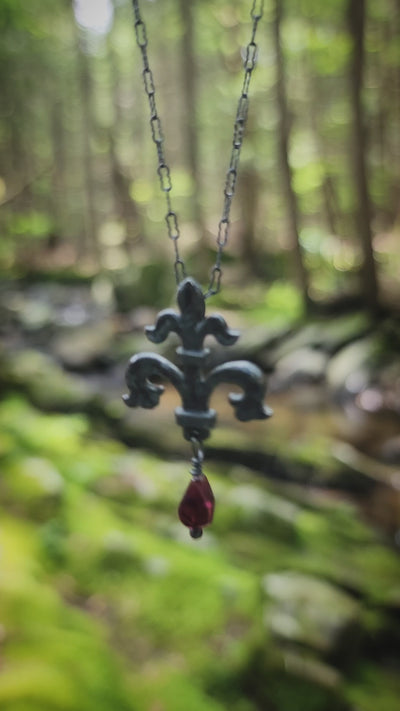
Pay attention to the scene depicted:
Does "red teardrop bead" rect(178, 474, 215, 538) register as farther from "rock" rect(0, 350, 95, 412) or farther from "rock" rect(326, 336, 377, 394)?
"rock" rect(326, 336, 377, 394)

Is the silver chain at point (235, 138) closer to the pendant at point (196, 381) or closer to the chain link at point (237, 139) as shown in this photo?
the chain link at point (237, 139)

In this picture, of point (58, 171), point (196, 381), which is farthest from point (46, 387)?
point (58, 171)

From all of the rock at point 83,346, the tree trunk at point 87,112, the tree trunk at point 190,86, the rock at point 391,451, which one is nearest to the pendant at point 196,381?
the rock at point 391,451

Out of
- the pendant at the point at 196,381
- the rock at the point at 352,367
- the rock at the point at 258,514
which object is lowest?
the pendant at the point at 196,381

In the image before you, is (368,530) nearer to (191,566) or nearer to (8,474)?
(191,566)

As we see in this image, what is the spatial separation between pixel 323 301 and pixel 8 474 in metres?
9.76

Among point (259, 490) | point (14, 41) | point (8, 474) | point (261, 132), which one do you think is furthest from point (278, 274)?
point (8, 474)

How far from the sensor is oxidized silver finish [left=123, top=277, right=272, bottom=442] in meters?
1.92

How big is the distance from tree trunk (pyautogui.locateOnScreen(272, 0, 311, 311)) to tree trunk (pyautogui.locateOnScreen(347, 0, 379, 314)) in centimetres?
152

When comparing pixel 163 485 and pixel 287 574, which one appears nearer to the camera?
pixel 287 574

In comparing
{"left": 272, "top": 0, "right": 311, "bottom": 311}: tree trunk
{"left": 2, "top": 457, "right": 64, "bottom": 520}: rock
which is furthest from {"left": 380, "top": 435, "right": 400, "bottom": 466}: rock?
{"left": 272, "top": 0, "right": 311, "bottom": 311}: tree trunk

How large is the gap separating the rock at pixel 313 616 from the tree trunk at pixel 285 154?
9.70 metres

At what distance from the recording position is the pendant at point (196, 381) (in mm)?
1929

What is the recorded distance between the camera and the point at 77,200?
3006 centimetres
